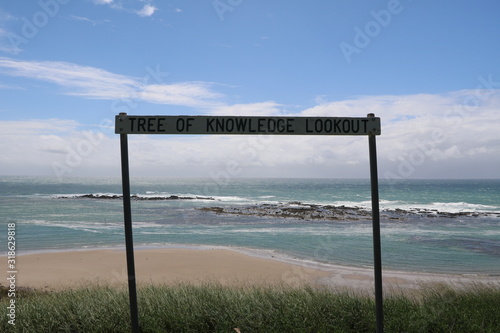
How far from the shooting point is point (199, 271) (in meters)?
13.6

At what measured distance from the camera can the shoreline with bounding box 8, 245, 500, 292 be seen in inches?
448

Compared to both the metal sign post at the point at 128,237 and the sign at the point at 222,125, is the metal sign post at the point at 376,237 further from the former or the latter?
the metal sign post at the point at 128,237

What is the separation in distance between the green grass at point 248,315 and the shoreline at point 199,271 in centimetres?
477

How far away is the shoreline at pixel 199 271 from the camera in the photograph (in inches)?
448

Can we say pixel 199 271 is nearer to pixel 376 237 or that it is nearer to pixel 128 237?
pixel 128 237

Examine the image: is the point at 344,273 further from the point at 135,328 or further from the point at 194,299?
the point at 135,328

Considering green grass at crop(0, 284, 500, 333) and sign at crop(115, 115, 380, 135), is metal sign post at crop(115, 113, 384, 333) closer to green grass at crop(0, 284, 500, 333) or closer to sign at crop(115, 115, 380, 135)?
sign at crop(115, 115, 380, 135)

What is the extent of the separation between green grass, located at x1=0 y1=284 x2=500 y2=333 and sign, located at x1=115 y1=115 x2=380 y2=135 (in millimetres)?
2192

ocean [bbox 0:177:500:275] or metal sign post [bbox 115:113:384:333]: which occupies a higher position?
metal sign post [bbox 115:113:384:333]

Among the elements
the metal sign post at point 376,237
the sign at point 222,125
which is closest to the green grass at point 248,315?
the metal sign post at point 376,237

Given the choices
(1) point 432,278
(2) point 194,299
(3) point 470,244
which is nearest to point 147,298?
(2) point 194,299

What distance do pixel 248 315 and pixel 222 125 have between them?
233 centimetres

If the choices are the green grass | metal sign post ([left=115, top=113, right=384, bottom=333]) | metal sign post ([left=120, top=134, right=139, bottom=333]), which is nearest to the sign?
metal sign post ([left=115, top=113, right=384, bottom=333])

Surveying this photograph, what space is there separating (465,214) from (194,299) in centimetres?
3730
